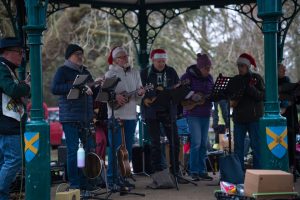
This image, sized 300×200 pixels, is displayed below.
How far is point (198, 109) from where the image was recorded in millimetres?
9211

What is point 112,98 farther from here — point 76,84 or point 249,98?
point 249,98

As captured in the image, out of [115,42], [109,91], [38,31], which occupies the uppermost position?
[115,42]

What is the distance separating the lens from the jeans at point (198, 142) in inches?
364

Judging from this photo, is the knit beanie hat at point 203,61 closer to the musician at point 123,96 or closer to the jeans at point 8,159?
the musician at point 123,96

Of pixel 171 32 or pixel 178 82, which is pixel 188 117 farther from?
pixel 171 32

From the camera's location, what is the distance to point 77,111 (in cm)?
791

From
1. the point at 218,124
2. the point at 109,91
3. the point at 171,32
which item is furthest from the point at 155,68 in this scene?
the point at 171,32

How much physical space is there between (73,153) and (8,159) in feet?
4.12

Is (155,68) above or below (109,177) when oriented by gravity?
above

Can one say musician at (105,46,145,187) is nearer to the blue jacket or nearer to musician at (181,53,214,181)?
the blue jacket

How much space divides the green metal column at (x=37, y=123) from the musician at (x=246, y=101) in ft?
9.58

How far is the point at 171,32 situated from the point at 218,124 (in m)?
7.44

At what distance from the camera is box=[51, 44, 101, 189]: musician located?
7879 millimetres

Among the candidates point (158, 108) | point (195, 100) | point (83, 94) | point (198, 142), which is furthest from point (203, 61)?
point (83, 94)
